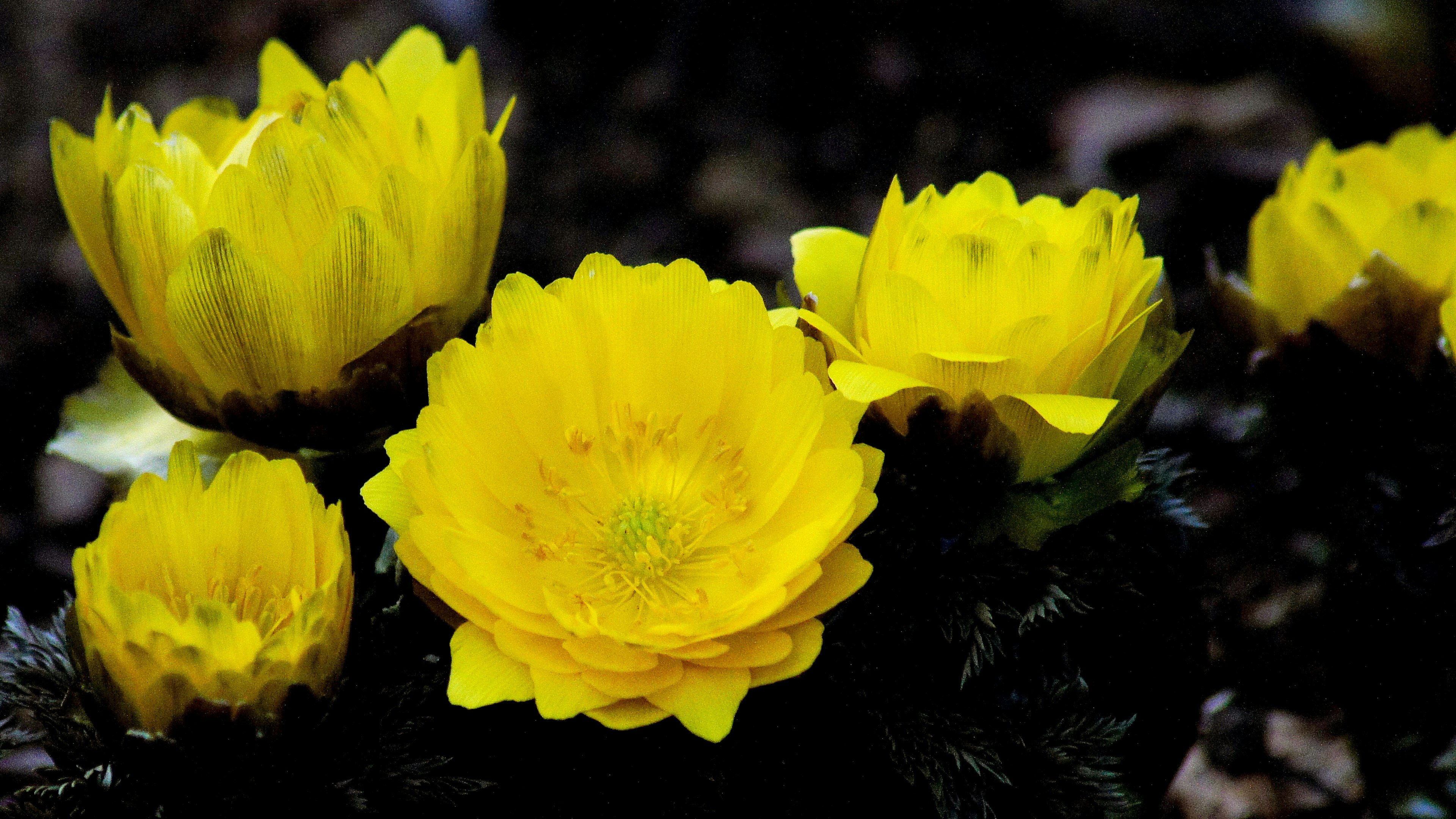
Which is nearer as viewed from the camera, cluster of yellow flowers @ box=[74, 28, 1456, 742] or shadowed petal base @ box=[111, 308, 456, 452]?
cluster of yellow flowers @ box=[74, 28, 1456, 742]

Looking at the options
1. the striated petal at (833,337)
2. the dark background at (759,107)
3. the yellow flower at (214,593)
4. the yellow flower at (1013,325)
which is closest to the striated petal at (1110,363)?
the yellow flower at (1013,325)

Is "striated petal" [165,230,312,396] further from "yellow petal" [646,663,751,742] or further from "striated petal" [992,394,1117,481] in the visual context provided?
"striated petal" [992,394,1117,481]

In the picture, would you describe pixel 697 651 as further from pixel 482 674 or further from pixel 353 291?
pixel 353 291

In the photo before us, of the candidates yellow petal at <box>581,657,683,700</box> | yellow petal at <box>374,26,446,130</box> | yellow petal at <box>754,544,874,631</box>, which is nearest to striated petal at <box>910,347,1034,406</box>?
yellow petal at <box>754,544,874,631</box>

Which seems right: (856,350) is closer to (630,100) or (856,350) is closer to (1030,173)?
(1030,173)

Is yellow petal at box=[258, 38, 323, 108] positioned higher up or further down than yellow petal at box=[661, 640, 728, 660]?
higher up

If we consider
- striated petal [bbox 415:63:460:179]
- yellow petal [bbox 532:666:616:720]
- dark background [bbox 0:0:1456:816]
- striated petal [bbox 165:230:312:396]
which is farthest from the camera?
dark background [bbox 0:0:1456:816]

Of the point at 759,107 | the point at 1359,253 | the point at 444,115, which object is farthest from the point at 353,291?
the point at 759,107
